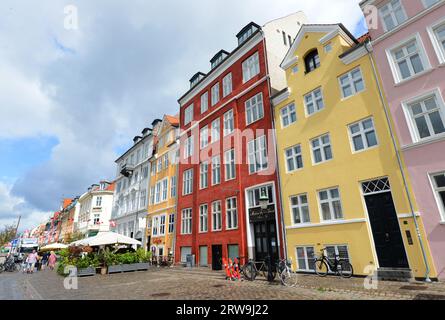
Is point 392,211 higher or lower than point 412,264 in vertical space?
higher

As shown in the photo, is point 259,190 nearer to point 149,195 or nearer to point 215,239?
point 215,239

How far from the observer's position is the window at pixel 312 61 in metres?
16.4

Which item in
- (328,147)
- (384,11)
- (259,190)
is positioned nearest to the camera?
(384,11)

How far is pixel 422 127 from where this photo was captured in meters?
11.2

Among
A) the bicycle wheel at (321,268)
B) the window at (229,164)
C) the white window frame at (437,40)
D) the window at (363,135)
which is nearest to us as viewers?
the white window frame at (437,40)

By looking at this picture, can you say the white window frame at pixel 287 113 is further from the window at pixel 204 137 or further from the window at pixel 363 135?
the window at pixel 204 137

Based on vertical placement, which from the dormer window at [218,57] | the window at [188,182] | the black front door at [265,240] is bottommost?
the black front door at [265,240]

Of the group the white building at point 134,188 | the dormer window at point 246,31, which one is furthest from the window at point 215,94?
the white building at point 134,188

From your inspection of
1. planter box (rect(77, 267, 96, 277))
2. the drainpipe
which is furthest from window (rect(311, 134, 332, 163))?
planter box (rect(77, 267, 96, 277))

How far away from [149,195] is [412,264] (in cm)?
2903

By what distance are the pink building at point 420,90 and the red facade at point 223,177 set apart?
25.8 feet

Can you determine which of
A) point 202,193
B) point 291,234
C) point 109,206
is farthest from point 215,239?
point 109,206

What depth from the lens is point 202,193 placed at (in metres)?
24.1

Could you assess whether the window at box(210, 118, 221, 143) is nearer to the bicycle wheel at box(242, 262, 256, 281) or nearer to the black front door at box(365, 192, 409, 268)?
the bicycle wheel at box(242, 262, 256, 281)
